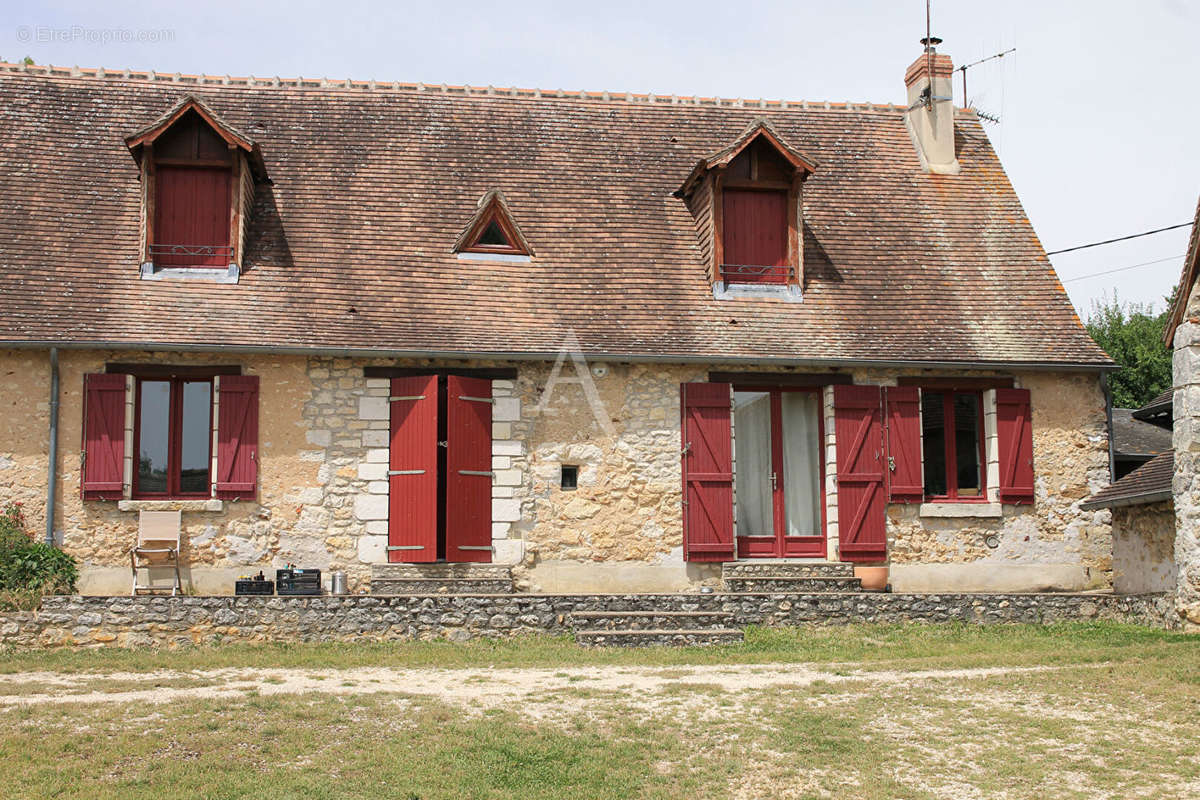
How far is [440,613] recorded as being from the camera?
11953 mm

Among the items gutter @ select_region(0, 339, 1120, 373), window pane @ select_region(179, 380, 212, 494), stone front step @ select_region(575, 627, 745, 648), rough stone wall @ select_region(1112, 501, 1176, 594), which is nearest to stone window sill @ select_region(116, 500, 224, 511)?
window pane @ select_region(179, 380, 212, 494)

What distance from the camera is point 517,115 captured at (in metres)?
16.7

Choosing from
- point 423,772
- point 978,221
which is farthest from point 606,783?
point 978,221

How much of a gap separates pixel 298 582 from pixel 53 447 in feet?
9.55

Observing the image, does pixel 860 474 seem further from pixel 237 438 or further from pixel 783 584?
pixel 237 438

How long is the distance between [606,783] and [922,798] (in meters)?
1.79

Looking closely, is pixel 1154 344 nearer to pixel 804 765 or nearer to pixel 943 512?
pixel 943 512

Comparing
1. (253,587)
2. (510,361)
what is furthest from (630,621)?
(253,587)

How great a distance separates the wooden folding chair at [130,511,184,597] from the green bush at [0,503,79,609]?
2.12 ft

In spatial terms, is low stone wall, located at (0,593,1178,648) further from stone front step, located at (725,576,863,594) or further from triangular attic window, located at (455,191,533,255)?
triangular attic window, located at (455,191,533,255)

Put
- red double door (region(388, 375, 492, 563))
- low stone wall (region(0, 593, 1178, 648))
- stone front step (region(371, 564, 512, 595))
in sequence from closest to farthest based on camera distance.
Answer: low stone wall (region(0, 593, 1178, 648)), stone front step (region(371, 564, 512, 595)), red double door (region(388, 375, 492, 563))

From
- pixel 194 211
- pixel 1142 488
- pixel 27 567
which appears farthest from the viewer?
pixel 194 211

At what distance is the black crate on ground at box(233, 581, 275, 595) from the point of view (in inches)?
488

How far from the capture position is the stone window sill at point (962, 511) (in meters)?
14.1
